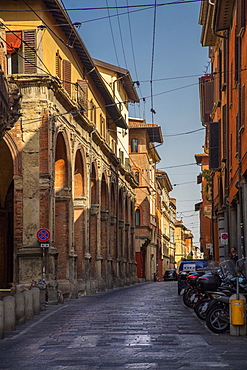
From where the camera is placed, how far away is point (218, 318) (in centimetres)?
1276

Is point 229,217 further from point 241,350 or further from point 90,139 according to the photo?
point 241,350

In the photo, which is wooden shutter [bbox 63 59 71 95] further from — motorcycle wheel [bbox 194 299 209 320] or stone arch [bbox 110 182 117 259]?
stone arch [bbox 110 182 117 259]

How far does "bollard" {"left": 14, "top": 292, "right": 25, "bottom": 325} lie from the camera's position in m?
15.0

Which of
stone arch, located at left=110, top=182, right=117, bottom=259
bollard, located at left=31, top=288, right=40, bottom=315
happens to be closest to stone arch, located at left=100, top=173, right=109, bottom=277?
stone arch, located at left=110, top=182, right=117, bottom=259

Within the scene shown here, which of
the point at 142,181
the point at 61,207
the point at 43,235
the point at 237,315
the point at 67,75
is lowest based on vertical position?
the point at 237,315

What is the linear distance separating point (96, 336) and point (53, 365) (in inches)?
129

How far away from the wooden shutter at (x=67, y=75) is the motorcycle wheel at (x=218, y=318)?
56.8 ft

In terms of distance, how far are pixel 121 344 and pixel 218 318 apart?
102 inches

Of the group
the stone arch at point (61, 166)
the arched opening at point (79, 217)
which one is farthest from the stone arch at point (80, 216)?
the stone arch at point (61, 166)

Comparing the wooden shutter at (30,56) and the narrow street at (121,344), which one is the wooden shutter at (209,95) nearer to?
the wooden shutter at (30,56)

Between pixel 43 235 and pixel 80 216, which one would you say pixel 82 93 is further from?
pixel 43 235

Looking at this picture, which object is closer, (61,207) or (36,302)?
(36,302)

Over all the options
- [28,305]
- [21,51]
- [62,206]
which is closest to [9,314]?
[28,305]

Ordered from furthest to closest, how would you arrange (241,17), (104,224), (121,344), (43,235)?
(104,224), (43,235), (241,17), (121,344)
